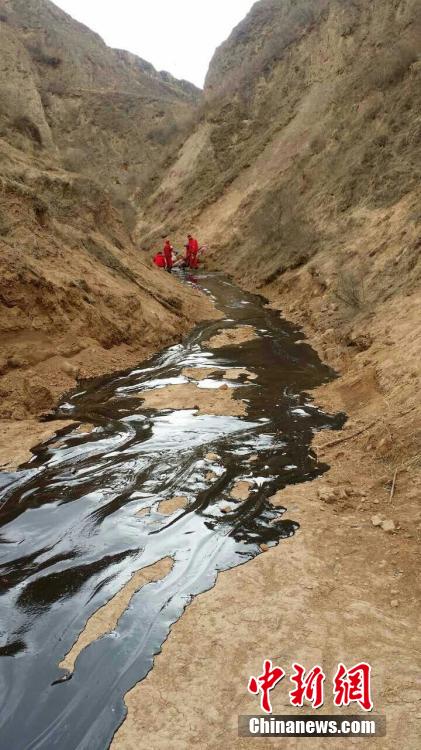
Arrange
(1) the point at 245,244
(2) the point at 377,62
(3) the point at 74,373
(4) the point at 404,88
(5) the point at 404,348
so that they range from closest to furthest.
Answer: (5) the point at 404,348
(3) the point at 74,373
(4) the point at 404,88
(2) the point at 377,62
(1) the point at 245,244

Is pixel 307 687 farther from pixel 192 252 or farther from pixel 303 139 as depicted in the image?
pixel 303 139

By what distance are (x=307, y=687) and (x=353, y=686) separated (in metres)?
0.23

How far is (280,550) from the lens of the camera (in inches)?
159

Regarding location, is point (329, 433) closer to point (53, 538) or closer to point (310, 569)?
point (310, 569)

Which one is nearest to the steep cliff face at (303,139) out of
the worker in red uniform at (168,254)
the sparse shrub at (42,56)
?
the worker in red uniform at (168,254)

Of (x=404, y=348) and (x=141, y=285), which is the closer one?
(x=404, y=348)

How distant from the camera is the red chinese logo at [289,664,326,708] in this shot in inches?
107

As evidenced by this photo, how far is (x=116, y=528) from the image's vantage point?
4.48 m

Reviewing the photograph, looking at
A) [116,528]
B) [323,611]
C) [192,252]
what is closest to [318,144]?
[192,252]

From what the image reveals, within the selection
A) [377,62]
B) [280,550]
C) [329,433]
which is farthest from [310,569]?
[377,62]

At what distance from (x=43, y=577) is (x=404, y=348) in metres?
5.52

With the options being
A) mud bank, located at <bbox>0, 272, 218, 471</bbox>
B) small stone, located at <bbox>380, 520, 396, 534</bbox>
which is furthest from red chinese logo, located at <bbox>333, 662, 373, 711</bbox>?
mud bank, located at <bbox>0, 272, 218, 471</bbox>

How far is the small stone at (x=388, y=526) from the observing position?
13.7ft

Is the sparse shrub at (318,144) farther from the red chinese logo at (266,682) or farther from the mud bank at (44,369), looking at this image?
the red chinese logo at (266,682)
